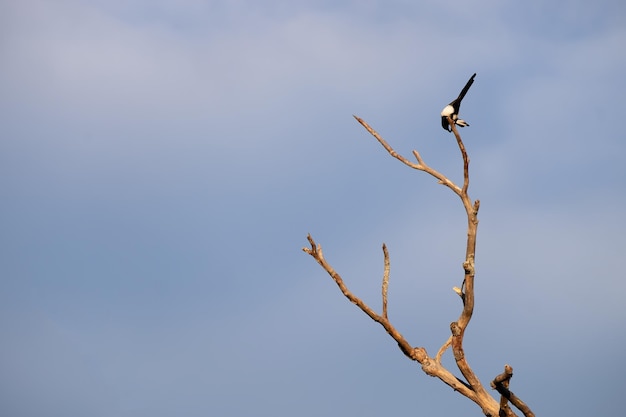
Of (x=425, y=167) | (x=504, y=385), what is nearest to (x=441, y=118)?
(x=425, y=167)

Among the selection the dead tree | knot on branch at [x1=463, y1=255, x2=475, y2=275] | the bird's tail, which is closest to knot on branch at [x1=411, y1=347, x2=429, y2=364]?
the dead tree

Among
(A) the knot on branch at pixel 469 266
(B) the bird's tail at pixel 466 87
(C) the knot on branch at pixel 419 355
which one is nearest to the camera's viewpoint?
(A) the knot on branch at pixel 469 266

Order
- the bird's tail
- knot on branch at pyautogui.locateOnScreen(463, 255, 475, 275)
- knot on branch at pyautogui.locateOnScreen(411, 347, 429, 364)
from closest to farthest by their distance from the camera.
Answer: knot on branch at pyautogui.locateOnScreen(463, 255, 475, 275) < knot on branch at pyautogui.locateOnScreen(411, 347, 429, 364) < the bird's tail

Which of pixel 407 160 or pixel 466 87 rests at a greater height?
pixel 466 87

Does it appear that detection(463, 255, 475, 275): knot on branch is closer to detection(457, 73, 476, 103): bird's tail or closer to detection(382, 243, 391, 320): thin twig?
detection(382, 243, 391, 320): thin twig

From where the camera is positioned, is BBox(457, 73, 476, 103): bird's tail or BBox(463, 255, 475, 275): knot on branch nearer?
BBox(463, 255, 475, 275): knot on branch

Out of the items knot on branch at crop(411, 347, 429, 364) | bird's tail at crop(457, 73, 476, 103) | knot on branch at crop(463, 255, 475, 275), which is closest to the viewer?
knot on branch at crop(463, 255, 475, 275)

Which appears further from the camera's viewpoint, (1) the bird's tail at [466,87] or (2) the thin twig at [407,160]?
(1) the bird's tail at [466,87]

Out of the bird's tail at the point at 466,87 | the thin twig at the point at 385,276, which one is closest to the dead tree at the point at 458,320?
the thin twig at the point at 385,276

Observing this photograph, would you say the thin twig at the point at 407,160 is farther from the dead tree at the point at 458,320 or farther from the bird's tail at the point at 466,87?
the bird's tail at the point at 466,87

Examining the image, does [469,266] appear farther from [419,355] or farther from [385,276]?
[419,355]

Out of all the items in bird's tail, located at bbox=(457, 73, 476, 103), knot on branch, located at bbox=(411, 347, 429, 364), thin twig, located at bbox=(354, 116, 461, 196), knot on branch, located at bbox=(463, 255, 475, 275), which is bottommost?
knot on branch, located at bbox=(411, 347, 429, 364)

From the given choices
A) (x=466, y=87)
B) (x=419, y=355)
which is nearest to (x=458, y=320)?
(x=419, y=355)

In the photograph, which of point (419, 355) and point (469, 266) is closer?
point (469, 266)
